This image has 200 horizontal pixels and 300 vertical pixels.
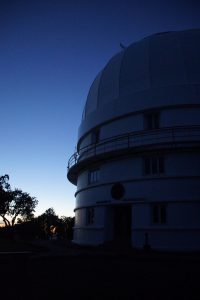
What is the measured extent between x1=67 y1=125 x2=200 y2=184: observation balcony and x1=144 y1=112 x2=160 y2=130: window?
0.95 metres

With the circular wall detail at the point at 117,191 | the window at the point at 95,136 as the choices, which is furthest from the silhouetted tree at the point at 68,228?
the circular wall detail at the point at 117,191

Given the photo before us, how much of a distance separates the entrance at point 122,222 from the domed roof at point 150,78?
6.47 m

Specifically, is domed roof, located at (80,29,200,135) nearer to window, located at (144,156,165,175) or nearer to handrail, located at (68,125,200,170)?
handrail, located at (68,125,200,170)

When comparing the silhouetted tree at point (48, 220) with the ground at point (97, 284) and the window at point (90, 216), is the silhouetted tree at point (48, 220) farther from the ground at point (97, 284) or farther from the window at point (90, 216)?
the ground at point (97, 284)

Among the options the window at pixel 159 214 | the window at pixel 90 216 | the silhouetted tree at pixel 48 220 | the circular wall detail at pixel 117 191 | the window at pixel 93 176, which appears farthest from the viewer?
the silhouetted tree at pixel 48 220

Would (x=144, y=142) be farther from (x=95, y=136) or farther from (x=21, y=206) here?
(x=21, y=206)

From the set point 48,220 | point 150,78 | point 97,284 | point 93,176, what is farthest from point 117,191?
point 48,220

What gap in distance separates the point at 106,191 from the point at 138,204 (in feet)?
8.63

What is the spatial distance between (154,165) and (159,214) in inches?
117

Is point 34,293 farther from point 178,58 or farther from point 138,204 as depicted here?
point 178,58

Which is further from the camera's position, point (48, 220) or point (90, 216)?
point (48, 220)

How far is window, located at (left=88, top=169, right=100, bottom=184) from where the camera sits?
21672 millimetres

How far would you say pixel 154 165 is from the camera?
60.5 ft

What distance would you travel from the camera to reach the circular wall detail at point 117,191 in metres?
18.8
